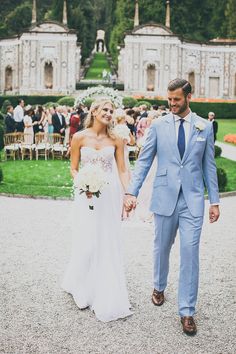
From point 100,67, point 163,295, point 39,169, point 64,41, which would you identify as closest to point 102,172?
point 163,295

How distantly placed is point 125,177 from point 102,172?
0.48 m

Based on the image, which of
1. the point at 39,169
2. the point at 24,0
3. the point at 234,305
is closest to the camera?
the point at 234,305

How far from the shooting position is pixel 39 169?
1535cm

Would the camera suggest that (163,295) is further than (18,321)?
Yes

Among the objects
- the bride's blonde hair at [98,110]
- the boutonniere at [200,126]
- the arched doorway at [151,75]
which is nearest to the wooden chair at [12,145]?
the bride's blonde hair at [98,110]

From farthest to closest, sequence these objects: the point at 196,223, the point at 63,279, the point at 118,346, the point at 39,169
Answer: the point at 39,169
the point at 63,279
the point at 196,223
the point at 118,346

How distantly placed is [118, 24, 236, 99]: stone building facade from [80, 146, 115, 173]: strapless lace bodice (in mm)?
43154

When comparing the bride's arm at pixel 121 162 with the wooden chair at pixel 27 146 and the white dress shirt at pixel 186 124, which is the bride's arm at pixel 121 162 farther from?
the wooden chair at pixel 27 146

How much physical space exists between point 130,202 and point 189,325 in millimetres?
1119

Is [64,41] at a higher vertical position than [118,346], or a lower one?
higher

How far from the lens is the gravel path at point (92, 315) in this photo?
4.22m

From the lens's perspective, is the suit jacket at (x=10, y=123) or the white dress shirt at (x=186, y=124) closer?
the white dress shirt at (x=186, y=124)

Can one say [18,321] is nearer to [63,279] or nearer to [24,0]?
[63,279]

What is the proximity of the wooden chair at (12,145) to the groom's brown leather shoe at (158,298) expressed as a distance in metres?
12.6
